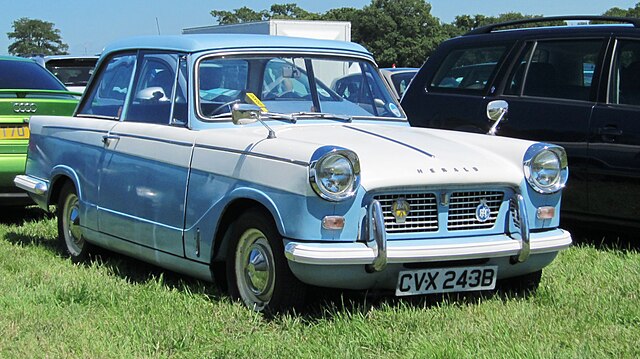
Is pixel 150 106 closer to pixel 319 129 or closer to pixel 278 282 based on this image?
pixel 319 129

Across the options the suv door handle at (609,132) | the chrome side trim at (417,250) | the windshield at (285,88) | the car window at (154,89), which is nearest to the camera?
the chrome side trim at (417,250)

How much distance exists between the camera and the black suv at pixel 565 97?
6.55m

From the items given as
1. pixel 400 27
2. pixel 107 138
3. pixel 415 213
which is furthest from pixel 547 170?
pixel 400 27

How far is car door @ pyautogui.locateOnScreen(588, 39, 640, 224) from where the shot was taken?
6.45 m

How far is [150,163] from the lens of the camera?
5.54m

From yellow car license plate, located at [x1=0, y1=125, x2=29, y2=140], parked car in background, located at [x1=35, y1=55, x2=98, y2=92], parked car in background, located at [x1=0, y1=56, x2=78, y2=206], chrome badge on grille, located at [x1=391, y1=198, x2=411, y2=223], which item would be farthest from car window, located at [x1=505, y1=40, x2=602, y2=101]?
parked car in background, located at [x1=35, y1=55, x2=98, y2=92]

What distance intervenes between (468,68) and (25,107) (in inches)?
147

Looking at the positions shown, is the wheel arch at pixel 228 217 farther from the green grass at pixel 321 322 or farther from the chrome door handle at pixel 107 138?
the chrome door handle at pixel 107 138

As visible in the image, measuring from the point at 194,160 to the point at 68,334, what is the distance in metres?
1.18

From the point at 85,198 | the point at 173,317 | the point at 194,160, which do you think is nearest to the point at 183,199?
the point at 194,160

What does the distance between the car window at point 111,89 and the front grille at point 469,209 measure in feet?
8.20

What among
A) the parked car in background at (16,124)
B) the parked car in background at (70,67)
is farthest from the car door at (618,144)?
the parked car in background at (70,67)

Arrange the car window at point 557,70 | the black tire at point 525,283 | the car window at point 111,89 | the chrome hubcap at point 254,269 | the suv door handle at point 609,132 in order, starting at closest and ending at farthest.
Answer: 1. the chrome hubcap at point 254,269
2. the black tire at point 525,283
3. the car window at point 111,89
4. the suv door handle at point 609,132
5. the car window at point 557,70

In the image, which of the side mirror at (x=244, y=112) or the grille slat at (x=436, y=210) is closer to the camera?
the grille slat at (x=436, y=210)
